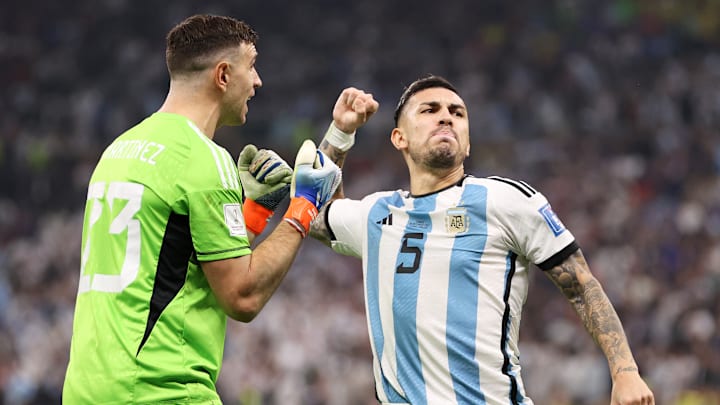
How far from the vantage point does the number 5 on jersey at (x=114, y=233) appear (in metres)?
3.48

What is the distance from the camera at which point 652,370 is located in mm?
10664

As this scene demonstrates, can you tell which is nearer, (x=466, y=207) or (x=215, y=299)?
(x=215, y=299)

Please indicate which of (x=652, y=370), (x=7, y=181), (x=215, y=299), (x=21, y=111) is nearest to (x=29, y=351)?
(x=7, y=181)

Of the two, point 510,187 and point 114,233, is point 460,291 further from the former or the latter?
point 114,233

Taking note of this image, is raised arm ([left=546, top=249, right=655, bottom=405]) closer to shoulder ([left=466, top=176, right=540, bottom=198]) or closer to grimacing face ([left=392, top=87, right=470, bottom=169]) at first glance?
shoulder ([left=466, top=176, right=540, bottom=198])

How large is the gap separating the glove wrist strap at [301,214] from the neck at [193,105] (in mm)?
414

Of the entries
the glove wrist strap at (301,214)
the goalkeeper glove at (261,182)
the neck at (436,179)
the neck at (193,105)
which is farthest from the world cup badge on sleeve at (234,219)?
the neck at (436,179)

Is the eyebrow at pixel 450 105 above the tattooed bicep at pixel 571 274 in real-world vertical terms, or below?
above

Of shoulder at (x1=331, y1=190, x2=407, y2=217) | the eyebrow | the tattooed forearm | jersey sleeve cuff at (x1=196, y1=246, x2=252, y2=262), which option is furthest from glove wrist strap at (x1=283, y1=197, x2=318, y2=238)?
the eyebrow

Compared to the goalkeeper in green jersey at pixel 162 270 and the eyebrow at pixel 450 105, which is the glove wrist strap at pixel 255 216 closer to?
the goalkeeper in green jersey at pixel 162 270

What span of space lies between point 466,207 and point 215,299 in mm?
1206

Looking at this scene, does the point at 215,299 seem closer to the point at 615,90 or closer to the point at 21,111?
the point at 615,90

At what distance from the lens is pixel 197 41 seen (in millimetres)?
3809

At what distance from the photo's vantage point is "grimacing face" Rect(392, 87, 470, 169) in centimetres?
446
